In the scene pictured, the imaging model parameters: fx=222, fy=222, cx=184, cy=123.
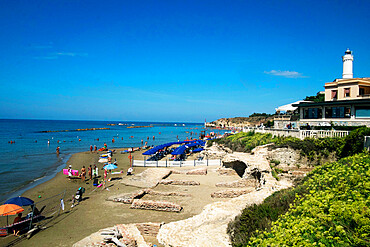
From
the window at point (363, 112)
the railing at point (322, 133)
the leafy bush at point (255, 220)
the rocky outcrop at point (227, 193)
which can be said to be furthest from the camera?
Result: the window at point (363, 112)

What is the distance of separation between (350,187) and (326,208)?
165 cm

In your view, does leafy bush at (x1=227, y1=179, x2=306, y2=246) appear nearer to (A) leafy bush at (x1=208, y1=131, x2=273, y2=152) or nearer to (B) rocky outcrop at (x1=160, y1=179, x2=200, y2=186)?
(B) rocky outcrop at (x1=160, y1=179, x2=200, y2=186)

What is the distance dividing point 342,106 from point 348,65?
8911mm

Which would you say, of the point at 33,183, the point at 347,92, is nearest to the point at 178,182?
the point at 33,183

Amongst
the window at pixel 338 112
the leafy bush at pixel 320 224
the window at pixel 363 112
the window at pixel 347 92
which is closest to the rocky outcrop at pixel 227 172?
the window at pixel 338 112

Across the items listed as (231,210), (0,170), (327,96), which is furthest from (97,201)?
(327,96)

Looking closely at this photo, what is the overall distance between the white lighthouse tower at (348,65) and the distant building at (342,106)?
3.90 m

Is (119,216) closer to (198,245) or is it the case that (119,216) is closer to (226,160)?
(198,245)

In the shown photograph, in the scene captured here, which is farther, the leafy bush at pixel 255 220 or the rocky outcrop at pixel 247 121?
the rocky outcrop at pixel 247 121

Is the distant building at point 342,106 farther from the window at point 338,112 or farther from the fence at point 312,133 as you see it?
the fence at point 312,133

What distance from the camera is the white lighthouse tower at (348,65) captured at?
26828 millimetres

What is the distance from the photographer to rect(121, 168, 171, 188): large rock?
18.8 m

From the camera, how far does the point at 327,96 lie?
25.0 metres

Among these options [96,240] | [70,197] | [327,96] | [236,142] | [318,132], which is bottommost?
[70,197]
